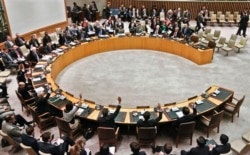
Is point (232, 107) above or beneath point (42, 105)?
beneath

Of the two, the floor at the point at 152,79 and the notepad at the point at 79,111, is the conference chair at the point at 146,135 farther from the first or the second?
the notepad at the point at 79,111

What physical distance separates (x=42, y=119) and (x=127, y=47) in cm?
782

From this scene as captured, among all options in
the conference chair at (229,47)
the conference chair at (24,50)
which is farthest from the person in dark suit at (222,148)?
the conference chair at (24,50)

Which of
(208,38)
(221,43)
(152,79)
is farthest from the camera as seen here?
(208,38)

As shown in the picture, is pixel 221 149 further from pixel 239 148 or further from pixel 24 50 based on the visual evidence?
pixel 24 50

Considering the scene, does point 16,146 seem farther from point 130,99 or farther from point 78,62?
point 78,62

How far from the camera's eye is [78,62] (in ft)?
43.4

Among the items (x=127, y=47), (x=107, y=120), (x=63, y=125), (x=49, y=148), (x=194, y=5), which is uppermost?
(x=194, y=5)

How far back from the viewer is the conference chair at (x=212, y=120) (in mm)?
7477

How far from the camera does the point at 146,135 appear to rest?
707cm

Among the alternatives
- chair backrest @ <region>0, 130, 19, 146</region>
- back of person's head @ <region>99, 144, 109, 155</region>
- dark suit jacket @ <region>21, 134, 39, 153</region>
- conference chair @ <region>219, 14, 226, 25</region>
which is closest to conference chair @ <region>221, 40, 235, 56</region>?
conference chair @ <region>219, 14, 226, 25</region>

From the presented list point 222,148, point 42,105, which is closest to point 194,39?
point 222,148

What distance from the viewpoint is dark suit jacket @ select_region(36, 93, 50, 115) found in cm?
791

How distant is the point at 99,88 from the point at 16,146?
168 inches
